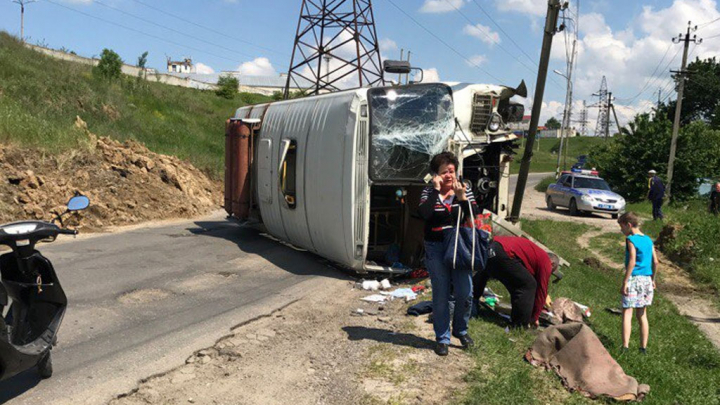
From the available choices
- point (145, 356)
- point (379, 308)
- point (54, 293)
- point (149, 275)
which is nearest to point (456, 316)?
point (379, 308)

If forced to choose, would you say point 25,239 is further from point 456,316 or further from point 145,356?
point 456,316

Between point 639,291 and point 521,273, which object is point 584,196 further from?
point 521,273

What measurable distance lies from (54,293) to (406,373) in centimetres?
298

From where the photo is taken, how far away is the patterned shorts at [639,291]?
6133 mm

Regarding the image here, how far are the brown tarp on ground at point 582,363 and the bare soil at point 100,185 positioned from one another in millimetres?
8712

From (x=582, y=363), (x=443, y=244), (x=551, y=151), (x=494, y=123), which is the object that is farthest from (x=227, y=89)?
(x=551, y=151)

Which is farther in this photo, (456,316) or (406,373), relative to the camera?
(456,316)

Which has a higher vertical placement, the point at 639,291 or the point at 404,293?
the point at 639,291

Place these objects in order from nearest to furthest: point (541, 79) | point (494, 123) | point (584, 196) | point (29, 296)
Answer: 1. point (29, 296)
2. point (494, 123)
3. point (541, 79)
4. point (584, 196)

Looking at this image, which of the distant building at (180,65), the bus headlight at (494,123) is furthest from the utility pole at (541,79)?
the distant building at (180,65)

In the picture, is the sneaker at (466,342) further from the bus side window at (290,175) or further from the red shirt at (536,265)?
the bus side window at (290,175)

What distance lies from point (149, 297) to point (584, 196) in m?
18.8

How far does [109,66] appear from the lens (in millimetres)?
33375

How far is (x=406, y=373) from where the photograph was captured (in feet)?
16.3
